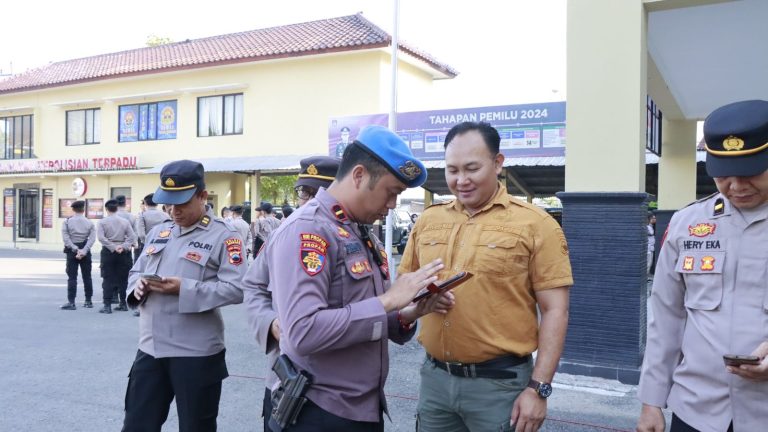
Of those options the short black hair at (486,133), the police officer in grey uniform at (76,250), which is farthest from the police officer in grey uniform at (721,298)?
the police officer in grey uniform at (76,250)

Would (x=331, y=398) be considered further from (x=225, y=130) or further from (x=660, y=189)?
(x=225, y=130)

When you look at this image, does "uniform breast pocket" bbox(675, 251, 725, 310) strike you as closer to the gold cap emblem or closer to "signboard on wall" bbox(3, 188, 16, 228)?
the gold cap emblem

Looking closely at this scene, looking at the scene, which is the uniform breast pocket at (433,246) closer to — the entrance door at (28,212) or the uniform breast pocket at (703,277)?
the uniform breast pocket at (703,277)

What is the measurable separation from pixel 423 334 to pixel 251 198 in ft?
62.4

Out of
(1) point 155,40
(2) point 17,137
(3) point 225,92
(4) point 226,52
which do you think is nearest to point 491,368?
(3) point 225,92

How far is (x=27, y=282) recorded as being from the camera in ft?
43.1

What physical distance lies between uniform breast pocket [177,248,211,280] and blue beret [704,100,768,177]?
249cm

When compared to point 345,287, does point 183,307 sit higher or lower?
lower

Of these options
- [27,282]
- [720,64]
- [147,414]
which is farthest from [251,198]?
[147,414]

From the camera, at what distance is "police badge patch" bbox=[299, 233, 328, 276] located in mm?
1854

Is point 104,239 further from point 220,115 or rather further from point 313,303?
point 220,115

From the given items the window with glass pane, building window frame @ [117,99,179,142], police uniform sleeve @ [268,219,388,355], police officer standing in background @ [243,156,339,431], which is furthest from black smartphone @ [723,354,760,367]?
building window frame @ [117,99,179,142]

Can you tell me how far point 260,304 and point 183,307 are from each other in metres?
0.63

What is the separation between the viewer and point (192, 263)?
3266mm
